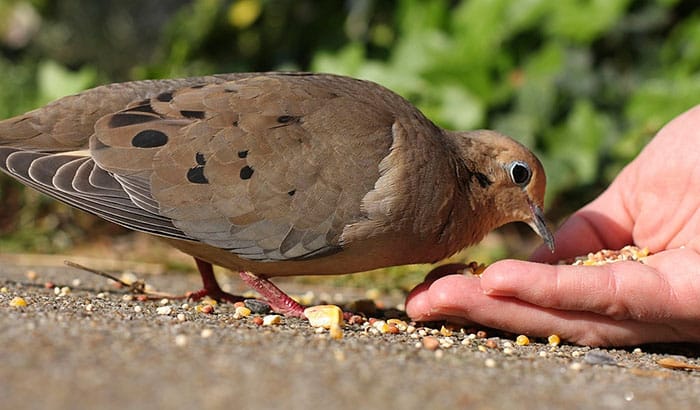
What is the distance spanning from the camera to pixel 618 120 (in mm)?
7512

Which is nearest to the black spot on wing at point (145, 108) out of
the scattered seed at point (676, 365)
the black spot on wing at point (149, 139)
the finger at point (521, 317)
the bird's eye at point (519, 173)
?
the black spot on wing at point (149, 139)

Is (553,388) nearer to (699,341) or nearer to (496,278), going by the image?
(496,278)

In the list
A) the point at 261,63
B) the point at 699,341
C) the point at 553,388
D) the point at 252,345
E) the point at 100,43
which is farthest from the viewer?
the point at 100,43

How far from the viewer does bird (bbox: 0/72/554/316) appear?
160 inches

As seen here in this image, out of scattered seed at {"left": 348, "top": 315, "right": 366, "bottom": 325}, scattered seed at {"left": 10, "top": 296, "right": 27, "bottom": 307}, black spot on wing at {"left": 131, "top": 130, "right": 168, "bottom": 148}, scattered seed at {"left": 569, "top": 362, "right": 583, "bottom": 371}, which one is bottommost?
scattered seed at {"left": 569, "top": 362, "right": 583, "bottom": 371}

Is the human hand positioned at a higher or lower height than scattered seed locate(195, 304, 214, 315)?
lower

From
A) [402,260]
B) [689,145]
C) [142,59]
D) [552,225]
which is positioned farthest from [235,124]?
[142,59]

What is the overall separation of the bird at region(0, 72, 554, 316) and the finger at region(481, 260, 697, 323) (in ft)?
1.92

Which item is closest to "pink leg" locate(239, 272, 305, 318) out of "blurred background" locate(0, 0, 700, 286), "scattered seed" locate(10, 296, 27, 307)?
"scattered seed" locate(10, 296, 27, 307)

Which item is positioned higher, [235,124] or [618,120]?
[618,120]

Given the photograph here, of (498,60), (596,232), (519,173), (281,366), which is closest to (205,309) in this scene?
(281,366)

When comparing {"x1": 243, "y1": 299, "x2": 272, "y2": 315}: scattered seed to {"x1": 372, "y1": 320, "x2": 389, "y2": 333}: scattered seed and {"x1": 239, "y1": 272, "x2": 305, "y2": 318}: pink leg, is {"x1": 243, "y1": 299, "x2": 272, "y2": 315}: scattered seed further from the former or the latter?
{"x1": 372, "y1": 320, "x2": 389, "y2": 333}: scattered seed

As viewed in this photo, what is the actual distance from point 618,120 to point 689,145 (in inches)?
118

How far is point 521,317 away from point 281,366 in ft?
5.04
